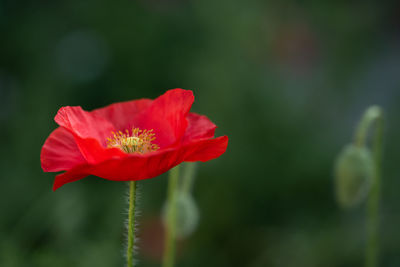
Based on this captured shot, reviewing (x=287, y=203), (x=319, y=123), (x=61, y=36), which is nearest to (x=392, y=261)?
(x=287, y=203)

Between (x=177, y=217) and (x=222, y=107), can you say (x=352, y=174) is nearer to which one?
(x=177, y=217)

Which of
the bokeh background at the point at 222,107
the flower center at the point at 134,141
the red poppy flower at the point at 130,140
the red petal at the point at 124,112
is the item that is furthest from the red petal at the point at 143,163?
the bokeh background at the point at 222,107

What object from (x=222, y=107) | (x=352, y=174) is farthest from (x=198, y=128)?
(x=222, y=107)

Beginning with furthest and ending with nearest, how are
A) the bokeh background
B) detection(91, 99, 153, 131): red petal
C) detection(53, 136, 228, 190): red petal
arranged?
the bokeh background < detection(91, 99, 153, 131): red petal < detection(53, 136, 228, 190): red petal

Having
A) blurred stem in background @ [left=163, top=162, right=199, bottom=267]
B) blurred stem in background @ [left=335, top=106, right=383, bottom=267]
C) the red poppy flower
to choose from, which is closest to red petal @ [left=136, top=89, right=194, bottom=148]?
the red poppy flower

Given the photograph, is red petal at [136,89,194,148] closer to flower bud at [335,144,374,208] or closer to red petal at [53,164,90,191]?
red petal at [53,164,90,191]

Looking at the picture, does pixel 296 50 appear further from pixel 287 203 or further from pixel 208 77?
pixel 287 203
